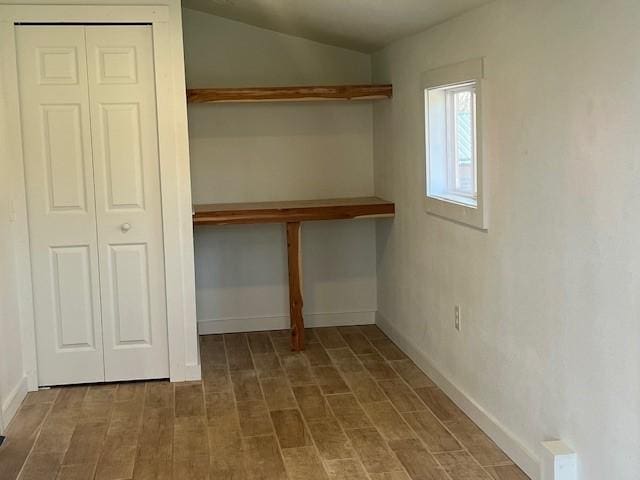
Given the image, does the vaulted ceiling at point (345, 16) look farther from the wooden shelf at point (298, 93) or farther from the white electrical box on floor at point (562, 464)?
the white electrical box on floor at point (562, 464)

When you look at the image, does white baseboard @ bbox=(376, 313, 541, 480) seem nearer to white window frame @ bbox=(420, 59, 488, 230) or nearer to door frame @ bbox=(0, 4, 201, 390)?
white window frame @ bbox=(420, 59, 488, 230)

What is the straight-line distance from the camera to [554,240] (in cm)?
290

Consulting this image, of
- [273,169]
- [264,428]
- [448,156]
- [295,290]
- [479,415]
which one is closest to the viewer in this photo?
[479,415]

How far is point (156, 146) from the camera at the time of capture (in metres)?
4.46

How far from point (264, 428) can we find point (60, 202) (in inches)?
68.2

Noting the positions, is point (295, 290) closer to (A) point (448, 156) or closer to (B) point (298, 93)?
(B) point (298, 93)

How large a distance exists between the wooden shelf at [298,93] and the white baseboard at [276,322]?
1.62m

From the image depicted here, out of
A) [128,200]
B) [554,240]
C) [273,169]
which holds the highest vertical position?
[273,169]

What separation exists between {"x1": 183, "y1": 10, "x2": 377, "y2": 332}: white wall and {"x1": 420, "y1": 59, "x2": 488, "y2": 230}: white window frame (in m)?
1.30

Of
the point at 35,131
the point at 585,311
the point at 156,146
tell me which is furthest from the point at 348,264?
the point at 585,311

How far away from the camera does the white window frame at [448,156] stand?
3537 mm

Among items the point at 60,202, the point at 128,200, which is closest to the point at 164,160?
the point at 128,200

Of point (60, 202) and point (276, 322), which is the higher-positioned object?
point (60, 202)

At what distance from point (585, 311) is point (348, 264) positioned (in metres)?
3.18
